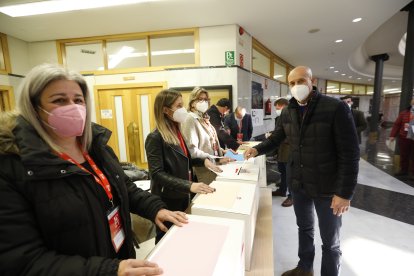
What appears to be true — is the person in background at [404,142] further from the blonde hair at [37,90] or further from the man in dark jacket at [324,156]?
the blonde hair at [37,90]

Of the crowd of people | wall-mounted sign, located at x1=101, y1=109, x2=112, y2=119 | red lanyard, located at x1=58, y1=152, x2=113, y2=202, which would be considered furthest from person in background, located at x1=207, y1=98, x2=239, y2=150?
wall-mounted sign, located at x1=101, y1=109, x2=112, y2=119

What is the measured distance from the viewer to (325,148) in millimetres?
1440

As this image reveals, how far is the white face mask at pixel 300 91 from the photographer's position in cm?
150

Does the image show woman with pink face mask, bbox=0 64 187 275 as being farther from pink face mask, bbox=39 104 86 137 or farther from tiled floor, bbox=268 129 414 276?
tiled floor, bbox=268 129 414 276

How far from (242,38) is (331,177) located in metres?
3.91

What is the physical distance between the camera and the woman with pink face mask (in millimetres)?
619

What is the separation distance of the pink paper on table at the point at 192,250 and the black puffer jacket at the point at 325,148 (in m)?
0.92

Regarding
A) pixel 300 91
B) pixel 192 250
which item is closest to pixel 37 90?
pixel 192 250

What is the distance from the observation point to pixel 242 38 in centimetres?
455

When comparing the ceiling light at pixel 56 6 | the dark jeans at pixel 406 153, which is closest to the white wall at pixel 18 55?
the ceiling light at pixel 56 6

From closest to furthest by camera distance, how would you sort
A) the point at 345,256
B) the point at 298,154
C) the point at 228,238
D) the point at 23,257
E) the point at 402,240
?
the point at 23,257, the point at 228,238, the point at 298,154, the point at 345,256, the point at 402,240

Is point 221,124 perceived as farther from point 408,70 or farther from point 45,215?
point 408,70

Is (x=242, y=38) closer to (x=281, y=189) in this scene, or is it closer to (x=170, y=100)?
(x=281, y=189)

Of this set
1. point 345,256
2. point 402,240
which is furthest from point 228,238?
point 402,240
